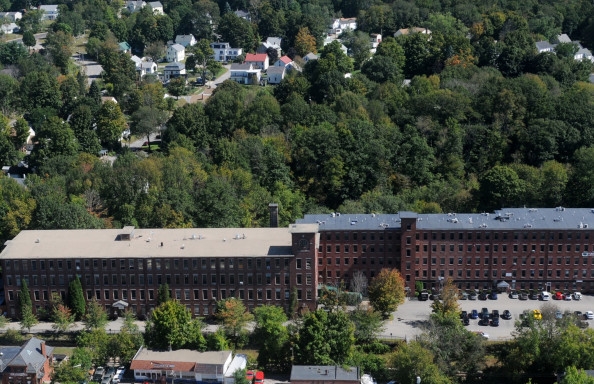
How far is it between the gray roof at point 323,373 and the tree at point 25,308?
2612 cm

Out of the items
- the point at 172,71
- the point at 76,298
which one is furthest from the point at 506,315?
the point at 172,71

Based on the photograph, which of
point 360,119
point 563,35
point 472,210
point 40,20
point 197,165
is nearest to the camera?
point 472,210

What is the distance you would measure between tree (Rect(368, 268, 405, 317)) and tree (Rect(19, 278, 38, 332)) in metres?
32.6

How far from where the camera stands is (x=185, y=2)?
650 feet

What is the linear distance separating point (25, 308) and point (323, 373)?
3017 centimetres

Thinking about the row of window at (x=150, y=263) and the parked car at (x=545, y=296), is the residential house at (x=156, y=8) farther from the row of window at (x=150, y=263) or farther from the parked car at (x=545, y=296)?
the parked car at (x=545, y=296)

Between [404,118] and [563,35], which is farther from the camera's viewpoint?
[563,35]

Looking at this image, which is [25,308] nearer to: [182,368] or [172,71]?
[182,368]

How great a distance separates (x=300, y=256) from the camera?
8462cm

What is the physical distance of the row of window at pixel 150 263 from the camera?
84.8 meters

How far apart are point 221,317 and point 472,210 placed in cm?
3699

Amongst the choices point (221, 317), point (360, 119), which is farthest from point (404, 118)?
point (221, 317)

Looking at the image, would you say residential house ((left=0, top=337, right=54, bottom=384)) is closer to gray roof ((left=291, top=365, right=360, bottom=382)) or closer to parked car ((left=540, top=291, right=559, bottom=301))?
gray roof ((left=291, top=365, right=360, bottom=382))

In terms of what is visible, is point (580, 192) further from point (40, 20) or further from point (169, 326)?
point (40, 20)
